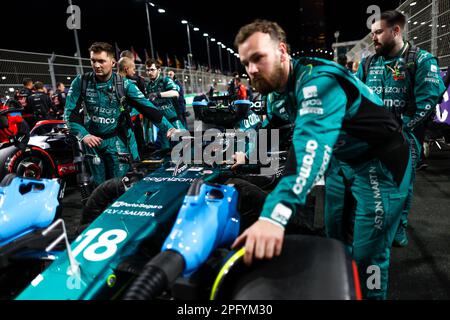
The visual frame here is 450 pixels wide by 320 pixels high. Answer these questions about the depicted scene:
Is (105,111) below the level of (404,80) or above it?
below

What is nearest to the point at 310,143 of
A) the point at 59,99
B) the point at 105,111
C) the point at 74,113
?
the point at 105,111

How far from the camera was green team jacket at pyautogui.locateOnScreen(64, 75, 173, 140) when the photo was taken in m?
3.27

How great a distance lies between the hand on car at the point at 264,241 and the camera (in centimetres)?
110

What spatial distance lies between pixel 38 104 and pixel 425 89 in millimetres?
7963

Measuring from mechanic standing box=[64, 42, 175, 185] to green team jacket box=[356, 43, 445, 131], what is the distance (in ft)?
6.58

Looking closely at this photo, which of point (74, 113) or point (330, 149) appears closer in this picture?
point (330, 149)

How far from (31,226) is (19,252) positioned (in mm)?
221

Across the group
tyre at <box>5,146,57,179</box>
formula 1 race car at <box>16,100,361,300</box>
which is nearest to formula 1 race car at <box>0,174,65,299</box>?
formula 1 race car at <box>16,100,361,300</box>

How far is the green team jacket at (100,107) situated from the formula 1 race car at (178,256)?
43.9 inches

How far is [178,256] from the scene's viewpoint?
4.02 feet

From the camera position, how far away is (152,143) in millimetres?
6871

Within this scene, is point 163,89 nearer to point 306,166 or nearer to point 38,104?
point 38,104

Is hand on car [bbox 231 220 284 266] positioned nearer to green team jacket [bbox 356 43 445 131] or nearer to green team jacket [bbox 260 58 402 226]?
green team jacket [bbox 260 58 402 226]
